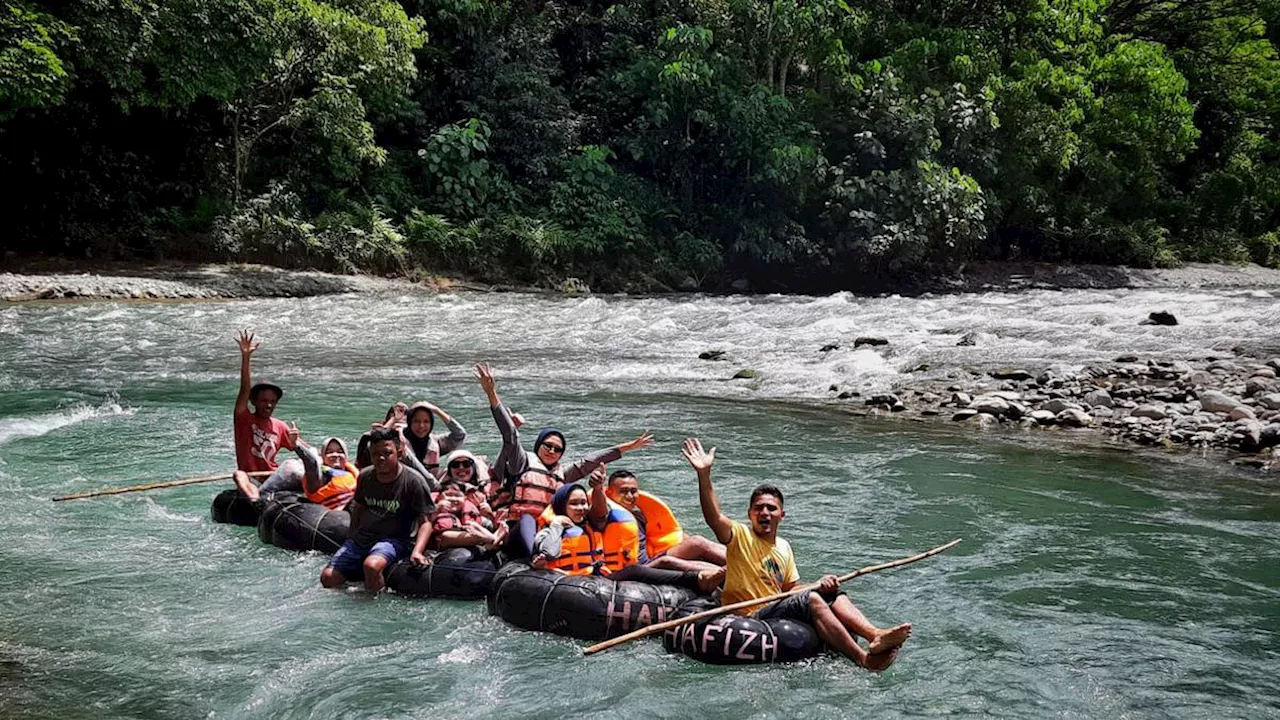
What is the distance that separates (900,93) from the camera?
29172 mm

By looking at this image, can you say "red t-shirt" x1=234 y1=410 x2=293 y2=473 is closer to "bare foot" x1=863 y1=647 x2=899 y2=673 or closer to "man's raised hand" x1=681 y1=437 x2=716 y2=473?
"man's raised hand" x1=681 y1=437 x2=716 y2=473

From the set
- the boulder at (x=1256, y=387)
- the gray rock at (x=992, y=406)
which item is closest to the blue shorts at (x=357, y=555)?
the gray rock at (x=992, y=406)

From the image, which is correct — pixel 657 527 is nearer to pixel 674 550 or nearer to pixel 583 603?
pixel 674 550

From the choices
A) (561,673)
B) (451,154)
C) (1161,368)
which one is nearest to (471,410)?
(561,673)

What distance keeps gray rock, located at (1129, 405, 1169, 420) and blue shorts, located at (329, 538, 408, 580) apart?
8797mm

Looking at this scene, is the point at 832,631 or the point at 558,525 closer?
the point at 832,631

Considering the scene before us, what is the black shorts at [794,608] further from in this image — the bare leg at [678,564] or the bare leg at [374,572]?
the bare leg at [374,572]

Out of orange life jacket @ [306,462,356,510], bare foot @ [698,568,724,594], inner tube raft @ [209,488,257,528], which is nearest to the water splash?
inner tube raft @ [209,488,257,528]

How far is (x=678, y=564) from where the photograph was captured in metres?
7.20

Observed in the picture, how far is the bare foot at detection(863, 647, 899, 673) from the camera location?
5960 mm

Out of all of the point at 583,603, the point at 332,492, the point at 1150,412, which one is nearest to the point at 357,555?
the point at 332,492

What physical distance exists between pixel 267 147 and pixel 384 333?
1136 cm

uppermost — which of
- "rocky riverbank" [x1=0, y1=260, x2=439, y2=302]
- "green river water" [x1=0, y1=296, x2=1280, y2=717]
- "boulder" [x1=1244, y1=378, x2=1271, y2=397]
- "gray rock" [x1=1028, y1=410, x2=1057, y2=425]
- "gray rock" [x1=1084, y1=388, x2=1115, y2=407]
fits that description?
"rocky riverbank" [x1=0, y1=260, x2=439, y2=302]

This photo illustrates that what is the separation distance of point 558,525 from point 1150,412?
821 cm
